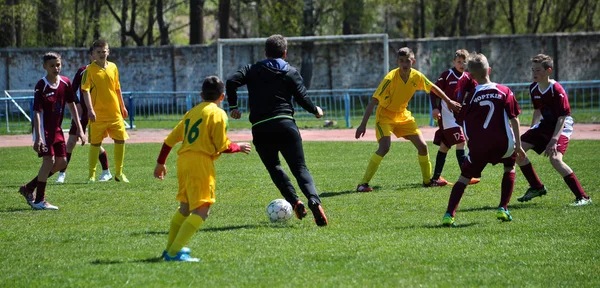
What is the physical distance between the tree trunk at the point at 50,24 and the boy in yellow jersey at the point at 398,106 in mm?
25115

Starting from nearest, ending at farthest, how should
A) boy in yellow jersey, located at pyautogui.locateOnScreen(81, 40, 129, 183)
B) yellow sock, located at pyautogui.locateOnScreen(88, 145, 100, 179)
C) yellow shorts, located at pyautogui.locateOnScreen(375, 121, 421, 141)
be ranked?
yellow shorts, located at pyautogui.locateOnScreen(375, 121, 421, 141), boy in yellow jersey, located at pyautogui.locateOnScreen(81, 40, 129, 183), yellow sock, located at pyautogui.locateOnScreen(88, 145, 100, 179)

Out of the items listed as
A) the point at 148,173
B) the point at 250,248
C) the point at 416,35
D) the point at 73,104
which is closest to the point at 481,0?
the point at 416,35

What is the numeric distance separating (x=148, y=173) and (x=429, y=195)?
490cm

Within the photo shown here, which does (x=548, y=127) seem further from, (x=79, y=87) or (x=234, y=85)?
(x=79, y=87)

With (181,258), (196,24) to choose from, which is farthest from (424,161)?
(196,24)

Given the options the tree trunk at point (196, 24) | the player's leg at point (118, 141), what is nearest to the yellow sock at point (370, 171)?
the player's leg at point (118, 141)

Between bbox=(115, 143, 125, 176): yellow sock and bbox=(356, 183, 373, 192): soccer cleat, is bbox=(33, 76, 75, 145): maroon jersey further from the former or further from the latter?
bbox=(356, 183, 373, 192): soccer cleat

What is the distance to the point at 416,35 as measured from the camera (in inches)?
1529

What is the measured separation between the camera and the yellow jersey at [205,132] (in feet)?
21.9

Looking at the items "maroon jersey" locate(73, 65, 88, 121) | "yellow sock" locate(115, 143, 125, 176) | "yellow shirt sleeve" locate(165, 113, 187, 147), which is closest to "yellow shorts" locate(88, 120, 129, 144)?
"yellow sock" locate(115, 143, 125, 176)

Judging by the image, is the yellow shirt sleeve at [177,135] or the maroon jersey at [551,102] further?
the maroon jersey at [551,102]

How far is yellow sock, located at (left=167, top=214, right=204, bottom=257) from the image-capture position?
6.56 metres

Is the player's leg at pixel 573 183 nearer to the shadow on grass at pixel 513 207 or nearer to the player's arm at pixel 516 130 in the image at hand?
the shadow on grass at pixel 513 207

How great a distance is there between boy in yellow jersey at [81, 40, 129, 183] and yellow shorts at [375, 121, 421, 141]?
146 inches
